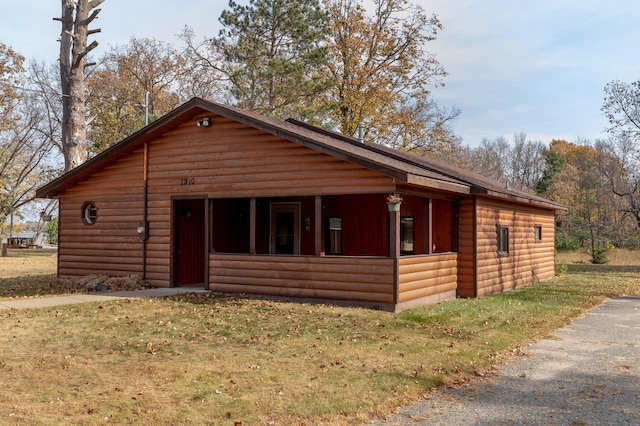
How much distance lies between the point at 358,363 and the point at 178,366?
2.06 meters

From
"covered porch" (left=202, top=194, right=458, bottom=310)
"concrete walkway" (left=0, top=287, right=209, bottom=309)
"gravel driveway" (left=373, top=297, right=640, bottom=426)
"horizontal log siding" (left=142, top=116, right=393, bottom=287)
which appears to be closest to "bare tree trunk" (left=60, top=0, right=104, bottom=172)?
"horizontal log siding" (left=142, top=116, right=393, bottom=287)

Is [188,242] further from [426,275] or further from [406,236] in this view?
[426,275]

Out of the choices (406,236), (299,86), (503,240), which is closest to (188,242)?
(406,236)

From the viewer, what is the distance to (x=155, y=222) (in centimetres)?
1434

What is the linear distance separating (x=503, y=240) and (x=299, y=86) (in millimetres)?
17049

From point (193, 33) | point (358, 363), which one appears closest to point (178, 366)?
point (358, 363)

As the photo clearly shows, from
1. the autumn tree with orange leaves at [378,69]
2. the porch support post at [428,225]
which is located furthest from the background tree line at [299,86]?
the porch support post at [428,225]

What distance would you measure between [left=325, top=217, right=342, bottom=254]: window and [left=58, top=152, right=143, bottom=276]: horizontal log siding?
16.1ft

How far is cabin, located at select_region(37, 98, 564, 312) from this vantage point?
11.4 metres

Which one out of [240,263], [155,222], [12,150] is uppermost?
[12,150]

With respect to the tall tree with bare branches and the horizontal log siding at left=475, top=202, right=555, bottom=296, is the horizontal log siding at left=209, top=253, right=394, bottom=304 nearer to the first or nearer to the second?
the horizontal log siding at left=475, top=202, right=555, bottom=296

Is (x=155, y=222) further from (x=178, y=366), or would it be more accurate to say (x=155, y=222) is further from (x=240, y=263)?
(x=178, y=366)

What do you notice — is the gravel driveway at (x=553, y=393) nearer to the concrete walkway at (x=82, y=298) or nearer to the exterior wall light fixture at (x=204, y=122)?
the concrete walkway at (x=82, y=298)

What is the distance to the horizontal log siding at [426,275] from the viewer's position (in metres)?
11.1
